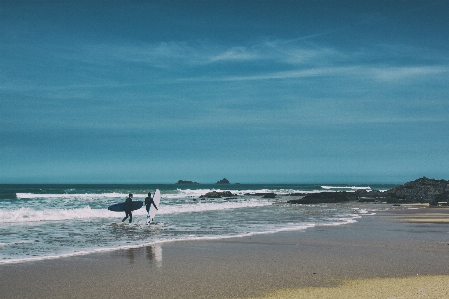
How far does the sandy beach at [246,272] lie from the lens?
27.0 feet

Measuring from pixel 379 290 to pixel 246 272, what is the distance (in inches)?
116

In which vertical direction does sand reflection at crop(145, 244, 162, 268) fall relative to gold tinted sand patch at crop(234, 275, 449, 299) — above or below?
above

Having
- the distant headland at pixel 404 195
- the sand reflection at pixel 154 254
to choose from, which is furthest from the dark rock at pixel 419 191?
the sand reflection at pixel 154 254

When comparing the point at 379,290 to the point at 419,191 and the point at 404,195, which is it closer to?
the point at 419,191

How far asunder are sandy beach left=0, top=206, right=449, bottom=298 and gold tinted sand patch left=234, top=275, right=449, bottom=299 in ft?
0.06

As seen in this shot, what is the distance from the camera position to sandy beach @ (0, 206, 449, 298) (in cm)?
823

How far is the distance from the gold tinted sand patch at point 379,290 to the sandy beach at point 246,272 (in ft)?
0.06

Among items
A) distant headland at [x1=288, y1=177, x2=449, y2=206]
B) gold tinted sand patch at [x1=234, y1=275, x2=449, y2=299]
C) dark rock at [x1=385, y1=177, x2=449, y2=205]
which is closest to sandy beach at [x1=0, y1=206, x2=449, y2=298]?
gold tinted sand patch at [x1=234, y1=275, x2=449, y2=299]

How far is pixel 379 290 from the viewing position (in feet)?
27.1

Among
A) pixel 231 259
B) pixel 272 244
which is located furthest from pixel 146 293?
pixel 272 244

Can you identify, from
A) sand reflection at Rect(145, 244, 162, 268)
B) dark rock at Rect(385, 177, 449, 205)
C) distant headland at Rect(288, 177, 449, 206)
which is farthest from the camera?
distant headland at Rect(288, 177, 449, 206)

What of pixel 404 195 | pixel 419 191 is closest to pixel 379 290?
pixel 419 191

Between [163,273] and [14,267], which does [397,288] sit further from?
[14,267]

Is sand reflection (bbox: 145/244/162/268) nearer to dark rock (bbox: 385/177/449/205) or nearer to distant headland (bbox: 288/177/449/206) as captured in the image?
distant headland (bbox: 288/177/449/206)
